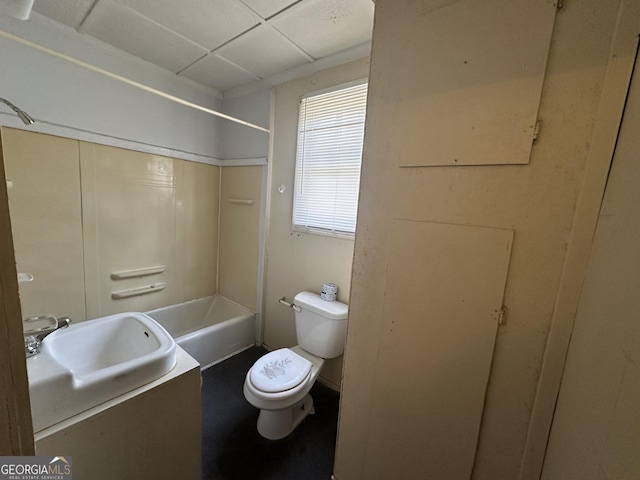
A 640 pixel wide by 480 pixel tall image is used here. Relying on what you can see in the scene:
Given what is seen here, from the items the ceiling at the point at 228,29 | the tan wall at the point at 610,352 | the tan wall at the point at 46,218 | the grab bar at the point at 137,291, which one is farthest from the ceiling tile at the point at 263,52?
the grab bar at the point at 137,291

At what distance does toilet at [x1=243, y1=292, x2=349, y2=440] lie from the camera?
137 cm

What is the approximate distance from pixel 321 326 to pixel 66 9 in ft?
7.98

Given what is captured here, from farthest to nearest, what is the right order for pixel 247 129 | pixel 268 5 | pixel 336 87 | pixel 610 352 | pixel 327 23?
1. pixel 247 129
2. pixel 336 87
3. pixel 327 23
4. pixel 268 5
5. pixel 610 352

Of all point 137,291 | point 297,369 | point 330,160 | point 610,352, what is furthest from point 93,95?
point 610,352

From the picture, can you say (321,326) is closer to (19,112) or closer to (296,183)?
(296,183)

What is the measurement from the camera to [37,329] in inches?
39.9

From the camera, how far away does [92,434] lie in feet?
2.89

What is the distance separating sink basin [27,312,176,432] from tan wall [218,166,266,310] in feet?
3.73

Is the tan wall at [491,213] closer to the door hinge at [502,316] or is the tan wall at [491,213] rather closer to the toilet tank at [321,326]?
the door hinge at [502,316]

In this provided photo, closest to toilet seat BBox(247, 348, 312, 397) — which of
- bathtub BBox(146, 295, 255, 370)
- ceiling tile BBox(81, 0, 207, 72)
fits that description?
bathtub BBox(146, 295, 255, 370)

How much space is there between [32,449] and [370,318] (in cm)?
94

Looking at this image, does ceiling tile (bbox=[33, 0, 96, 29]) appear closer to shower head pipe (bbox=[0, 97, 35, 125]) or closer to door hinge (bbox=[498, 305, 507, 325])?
shower head pipe (bbox=[0, 97, 35, 125])

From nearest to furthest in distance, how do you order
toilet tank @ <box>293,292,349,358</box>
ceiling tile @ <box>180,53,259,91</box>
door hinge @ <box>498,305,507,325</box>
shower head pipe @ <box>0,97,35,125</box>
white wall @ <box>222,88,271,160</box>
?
door hinge @ <box>498,305,507,325</box>
shower head pipe @ <box>0,97,35,125</box>
toilet tank @ <box>293,292,349,358</box>
ceiling tile @ <box>180,53,259,91</box>
white wall @ <box>222,88,271,160</box>

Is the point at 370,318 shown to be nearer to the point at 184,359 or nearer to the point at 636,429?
the point at 636,429
